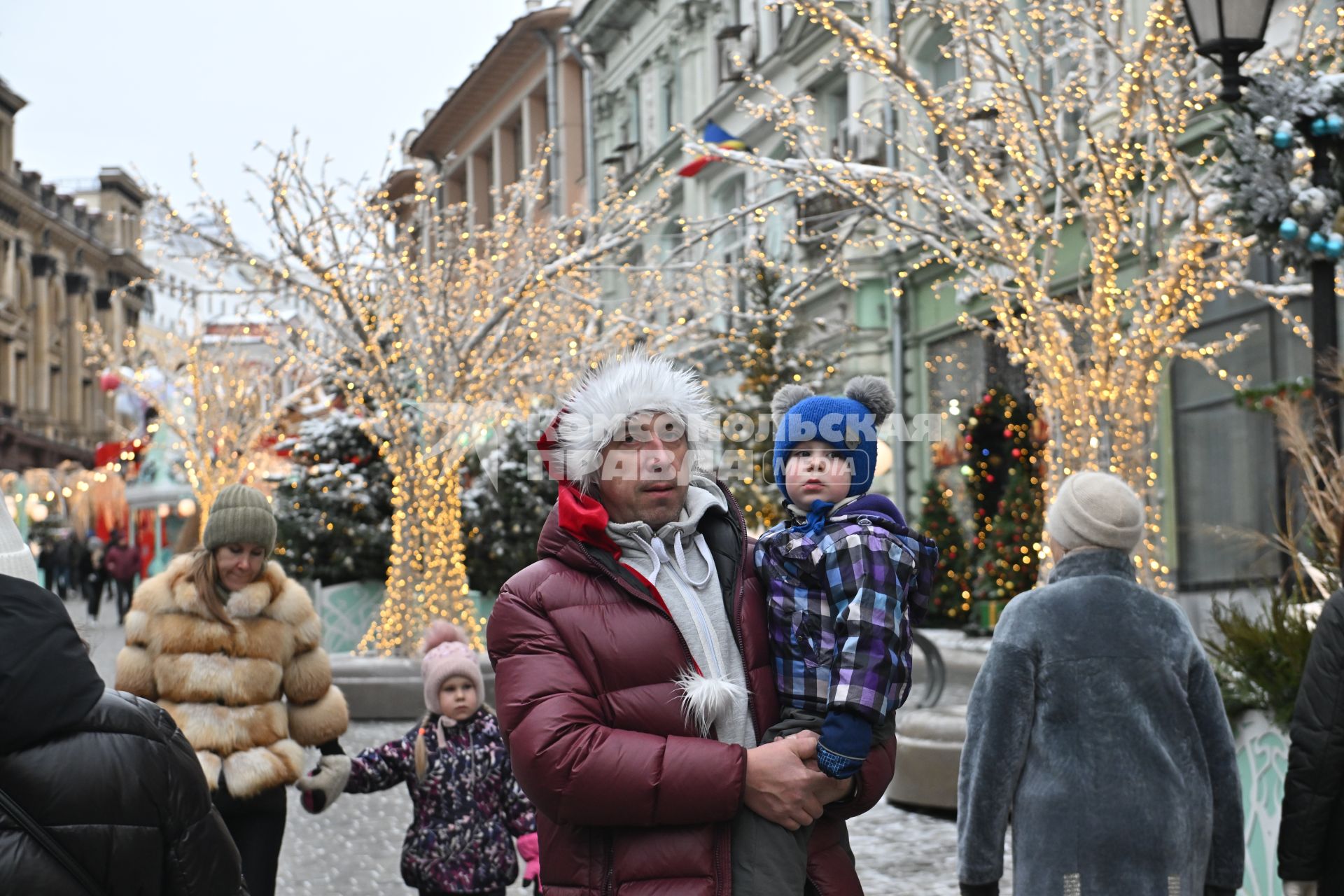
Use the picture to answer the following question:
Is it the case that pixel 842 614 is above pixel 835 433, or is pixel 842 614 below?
below

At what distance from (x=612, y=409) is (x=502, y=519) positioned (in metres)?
15.3

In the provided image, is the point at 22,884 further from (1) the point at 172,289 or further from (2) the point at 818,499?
(1) the point at 172,289

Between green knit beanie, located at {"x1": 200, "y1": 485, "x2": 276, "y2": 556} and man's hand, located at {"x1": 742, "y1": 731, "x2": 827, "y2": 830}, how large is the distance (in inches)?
107

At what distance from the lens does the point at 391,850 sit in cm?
821

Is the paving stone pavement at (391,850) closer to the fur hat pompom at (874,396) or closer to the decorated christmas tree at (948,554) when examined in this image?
the fur hat pompom at (874,396)

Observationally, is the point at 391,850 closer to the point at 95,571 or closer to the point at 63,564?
the point at 95,571

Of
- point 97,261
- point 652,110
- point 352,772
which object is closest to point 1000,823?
point 352,772

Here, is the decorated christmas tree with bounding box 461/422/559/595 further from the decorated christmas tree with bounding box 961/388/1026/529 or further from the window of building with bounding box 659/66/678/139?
the window of building with bounding box 659/66/678/139

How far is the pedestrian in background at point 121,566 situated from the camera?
30172 mm

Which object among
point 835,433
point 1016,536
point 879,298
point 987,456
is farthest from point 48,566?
point 835,433

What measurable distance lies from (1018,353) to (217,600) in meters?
5.51

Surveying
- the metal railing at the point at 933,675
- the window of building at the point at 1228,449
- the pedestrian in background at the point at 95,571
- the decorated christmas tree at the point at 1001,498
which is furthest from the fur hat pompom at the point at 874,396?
the pedestrian in background at the point at 95,571

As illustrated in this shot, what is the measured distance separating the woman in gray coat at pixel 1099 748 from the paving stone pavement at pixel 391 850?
2.83m

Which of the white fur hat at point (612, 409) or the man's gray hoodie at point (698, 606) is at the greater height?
the white fur hat at point (612, 409)
